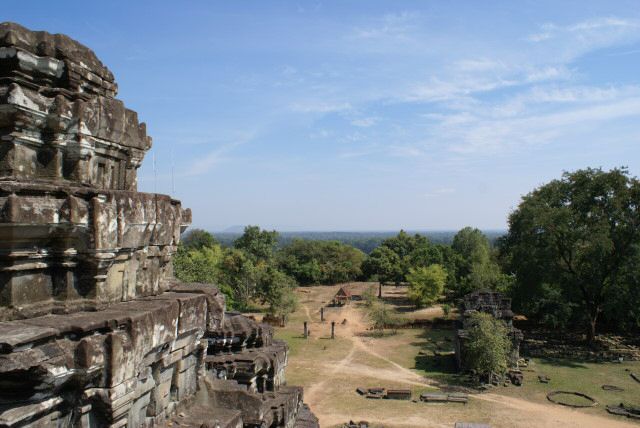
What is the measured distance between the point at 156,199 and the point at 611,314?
29.0m

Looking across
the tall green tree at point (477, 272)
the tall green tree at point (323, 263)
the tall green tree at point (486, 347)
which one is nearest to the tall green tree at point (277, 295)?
the tall green tree at point (486, 347)

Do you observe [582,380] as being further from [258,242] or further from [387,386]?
[258,242]

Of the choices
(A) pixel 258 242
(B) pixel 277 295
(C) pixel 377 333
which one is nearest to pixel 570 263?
(C) pixel 377 333

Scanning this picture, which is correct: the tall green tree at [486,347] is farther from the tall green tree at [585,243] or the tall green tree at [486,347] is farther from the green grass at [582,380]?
the tall green tree at [585,243]

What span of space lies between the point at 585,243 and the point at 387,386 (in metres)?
15.9

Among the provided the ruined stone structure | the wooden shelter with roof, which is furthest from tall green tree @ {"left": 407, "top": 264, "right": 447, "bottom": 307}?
the ruined stone structure

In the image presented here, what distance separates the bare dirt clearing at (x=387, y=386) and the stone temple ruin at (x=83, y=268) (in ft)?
40.4

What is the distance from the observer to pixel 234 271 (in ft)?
130

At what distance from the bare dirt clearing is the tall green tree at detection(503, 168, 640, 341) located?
24.9ft

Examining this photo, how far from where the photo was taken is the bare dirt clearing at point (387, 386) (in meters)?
16.8

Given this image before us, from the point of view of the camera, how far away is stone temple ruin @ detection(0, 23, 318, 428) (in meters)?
3.95

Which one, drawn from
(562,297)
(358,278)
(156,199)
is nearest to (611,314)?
(562,297)

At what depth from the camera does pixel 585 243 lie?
93.2 ft

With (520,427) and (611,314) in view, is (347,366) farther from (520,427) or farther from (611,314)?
(611,314)
